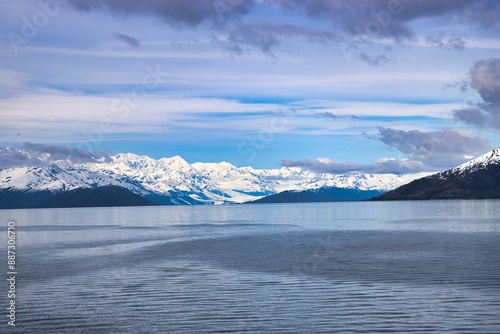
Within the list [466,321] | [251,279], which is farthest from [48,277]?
[466,321]

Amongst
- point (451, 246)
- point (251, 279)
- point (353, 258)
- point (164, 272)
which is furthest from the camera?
point (451, 246)

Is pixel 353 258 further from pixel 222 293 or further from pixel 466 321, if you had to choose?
pixel 466 321

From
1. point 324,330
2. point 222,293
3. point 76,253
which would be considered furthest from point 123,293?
point 76,253

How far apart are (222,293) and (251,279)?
9.91 metres

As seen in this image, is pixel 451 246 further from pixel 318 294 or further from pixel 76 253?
pixel 76 253

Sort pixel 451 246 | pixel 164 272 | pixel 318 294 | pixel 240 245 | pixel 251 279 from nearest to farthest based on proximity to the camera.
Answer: pixel 318 294
pixel 251 279
pixel 164 272
pixel 451 246
pixel 240 245

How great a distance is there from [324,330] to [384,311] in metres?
7.67

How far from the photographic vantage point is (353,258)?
280 ft

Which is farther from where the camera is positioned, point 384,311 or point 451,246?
point 451,246

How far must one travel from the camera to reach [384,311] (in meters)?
46.3
